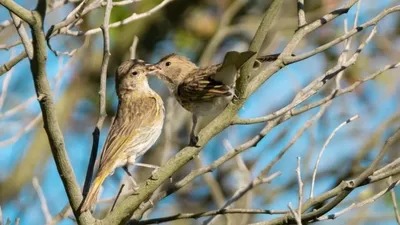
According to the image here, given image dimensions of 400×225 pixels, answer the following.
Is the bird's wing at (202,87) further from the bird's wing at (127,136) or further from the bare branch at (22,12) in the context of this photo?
the bare branch at (22,12)

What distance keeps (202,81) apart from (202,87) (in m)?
0.09

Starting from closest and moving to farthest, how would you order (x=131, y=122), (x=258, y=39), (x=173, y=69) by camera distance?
(x=258, y=39)
(x=131, y=122)
(x=173, y=69)

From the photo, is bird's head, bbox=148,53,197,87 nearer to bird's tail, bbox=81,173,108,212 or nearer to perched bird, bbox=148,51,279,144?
perched bird, bbox=148,51,279,144

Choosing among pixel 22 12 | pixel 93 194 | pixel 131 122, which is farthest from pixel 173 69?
pixel 22 12

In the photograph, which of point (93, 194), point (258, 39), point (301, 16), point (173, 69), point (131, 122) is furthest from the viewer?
point (173, 69)

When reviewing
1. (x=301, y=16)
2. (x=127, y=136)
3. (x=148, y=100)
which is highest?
(x=301, y=16)

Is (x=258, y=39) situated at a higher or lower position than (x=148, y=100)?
higher

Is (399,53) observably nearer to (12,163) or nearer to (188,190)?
(188,190)

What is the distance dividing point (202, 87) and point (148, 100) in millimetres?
1145

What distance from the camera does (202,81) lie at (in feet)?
18.5

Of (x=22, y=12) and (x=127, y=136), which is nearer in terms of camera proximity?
(x=22, y=12)

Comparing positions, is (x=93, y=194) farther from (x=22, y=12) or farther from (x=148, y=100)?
(x=148, y=100)

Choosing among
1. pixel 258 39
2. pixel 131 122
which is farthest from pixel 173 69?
pixel 258 39

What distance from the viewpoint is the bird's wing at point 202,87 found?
5.17 m
